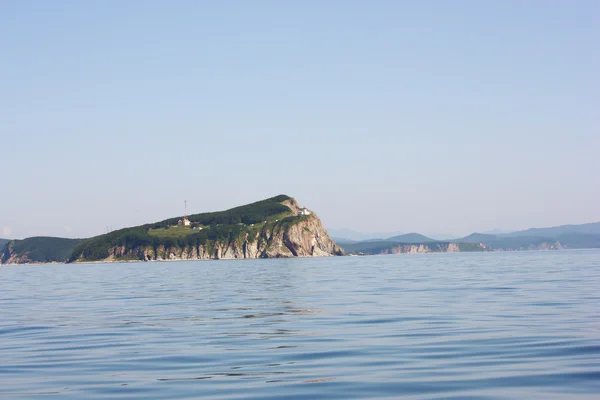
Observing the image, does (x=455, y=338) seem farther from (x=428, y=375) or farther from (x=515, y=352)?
(x=428, y=375)

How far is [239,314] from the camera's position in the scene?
3603cm

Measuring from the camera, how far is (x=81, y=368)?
20.3m

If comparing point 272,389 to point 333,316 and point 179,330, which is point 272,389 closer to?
point 179,330

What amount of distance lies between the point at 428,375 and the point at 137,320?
67.3 feet

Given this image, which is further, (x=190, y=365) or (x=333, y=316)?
(x=333, y=316)

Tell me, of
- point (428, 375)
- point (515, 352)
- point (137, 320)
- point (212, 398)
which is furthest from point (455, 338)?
point (137, 320)

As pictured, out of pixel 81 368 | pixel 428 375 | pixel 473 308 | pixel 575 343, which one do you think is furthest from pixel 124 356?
pixel 473 308

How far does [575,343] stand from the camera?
21938mm

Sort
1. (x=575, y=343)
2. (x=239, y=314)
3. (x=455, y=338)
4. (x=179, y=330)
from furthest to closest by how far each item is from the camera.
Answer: (x=239, y=314), (x=179, y=330), (x=455, y=338), (x=575, y=343)

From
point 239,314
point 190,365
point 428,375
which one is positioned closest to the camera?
point 428,375

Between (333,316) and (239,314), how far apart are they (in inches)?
228

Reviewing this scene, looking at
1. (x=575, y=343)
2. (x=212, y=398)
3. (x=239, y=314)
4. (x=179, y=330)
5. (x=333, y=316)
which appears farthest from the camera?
(x=239, y=314)

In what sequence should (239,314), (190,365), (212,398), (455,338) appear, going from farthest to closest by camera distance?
(239,314) < (455,338) < (190,365) < (212,398)

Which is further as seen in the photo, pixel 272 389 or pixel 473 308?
pixel 473 308
